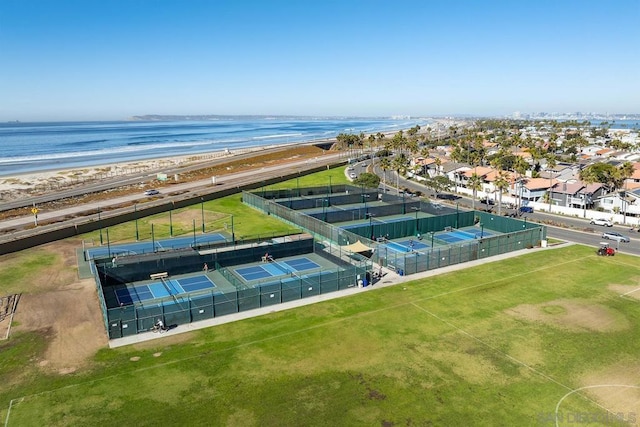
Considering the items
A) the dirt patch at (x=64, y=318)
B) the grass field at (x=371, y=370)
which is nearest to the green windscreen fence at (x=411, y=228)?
the grass field at (x=371, y=370)

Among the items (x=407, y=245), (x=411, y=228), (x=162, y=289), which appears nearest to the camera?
(x=162, y=289)

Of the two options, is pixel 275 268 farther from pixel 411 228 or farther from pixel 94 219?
Answer: pixel 94 219

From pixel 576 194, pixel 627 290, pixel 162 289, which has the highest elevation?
pixel 576 194

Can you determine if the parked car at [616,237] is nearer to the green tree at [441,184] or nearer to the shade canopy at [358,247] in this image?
the shade canopy at [358,247]

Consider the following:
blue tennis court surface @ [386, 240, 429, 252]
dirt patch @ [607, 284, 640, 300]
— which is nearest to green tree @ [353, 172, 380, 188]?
blue tennis court surface @ [386, 240, 429, 252]

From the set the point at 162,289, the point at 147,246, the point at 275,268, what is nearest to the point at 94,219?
the point at 147,246

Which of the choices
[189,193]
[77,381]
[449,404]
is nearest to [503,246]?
[449,404]
